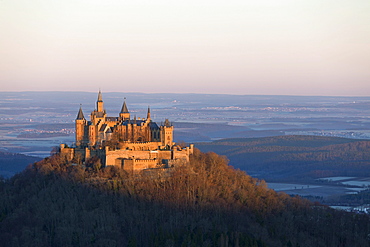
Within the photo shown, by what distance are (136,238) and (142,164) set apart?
10.5 meters

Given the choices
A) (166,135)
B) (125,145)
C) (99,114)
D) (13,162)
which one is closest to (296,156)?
(13,162)

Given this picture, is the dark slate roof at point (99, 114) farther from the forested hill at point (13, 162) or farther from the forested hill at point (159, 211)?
the forested hill at point (13, 162)

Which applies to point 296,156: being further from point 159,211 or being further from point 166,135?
point 159,211

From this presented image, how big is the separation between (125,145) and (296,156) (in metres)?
59.6

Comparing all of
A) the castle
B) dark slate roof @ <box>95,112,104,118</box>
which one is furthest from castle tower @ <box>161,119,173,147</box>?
dark slate roof @ <box>95,112,104,118</box>

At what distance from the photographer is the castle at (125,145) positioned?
6378cm

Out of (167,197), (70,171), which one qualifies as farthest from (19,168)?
(167,197)

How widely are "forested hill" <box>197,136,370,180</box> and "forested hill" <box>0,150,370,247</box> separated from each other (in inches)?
1482

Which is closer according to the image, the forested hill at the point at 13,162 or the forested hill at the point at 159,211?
the forested hill at the point at 159,211

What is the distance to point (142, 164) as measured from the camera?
209 feet

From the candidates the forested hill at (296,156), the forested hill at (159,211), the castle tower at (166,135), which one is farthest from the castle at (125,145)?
the forested hill at (296,156)

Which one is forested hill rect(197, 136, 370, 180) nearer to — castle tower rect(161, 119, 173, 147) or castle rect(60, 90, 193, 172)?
castle tower rect(161, 119, 173, 147)

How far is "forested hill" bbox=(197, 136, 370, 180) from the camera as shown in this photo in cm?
10762

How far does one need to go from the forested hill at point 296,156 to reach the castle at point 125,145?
36089mm
